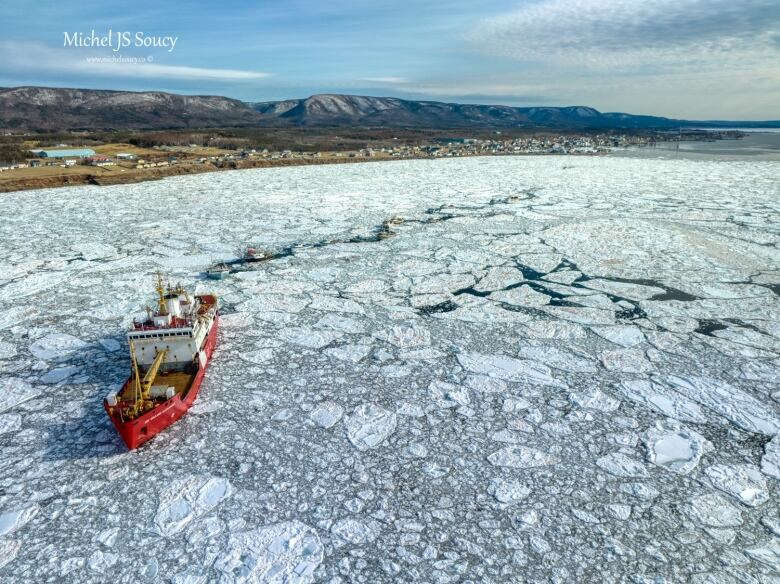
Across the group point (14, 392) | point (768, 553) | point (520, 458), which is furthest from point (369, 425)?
point (14, 392)

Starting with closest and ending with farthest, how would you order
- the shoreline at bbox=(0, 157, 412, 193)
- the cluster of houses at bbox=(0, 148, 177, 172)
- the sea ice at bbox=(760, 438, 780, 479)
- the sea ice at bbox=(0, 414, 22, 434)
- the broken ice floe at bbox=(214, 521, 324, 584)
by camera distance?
1. the broken ice floe at bbox=(214, 521, 324, 584)
2. the sea ice at bbox=(760, 438, 780, 479)
3. the sea ice at bbox=(0, 414, 22, 434)
4. the shoreline at bbox=(0, 157, 412, 193)
5. the cluster of houses at bbox=(0, 148, 177, 172)

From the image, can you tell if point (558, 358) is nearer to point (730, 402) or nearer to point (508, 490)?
point (730, 402)

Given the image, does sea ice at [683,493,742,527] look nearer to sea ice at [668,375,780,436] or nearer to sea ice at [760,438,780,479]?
sea ice at [760,438,780,479]

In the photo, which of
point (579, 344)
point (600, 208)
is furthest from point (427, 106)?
point (579, 344)

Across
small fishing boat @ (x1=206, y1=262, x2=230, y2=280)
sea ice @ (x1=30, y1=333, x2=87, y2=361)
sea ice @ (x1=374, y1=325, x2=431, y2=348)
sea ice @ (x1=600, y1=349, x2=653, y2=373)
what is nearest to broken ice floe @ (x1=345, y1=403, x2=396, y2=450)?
sea ice @ (x1=374, y1=325, x2=431, y2=348)

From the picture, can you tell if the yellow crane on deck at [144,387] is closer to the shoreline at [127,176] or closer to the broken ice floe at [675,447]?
the broken ice floe at [675,447]

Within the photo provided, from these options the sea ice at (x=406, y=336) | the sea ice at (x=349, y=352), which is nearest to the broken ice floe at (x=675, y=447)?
the sea ice at (x=406, y=336)

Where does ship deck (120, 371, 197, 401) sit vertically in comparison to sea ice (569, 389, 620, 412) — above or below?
below
